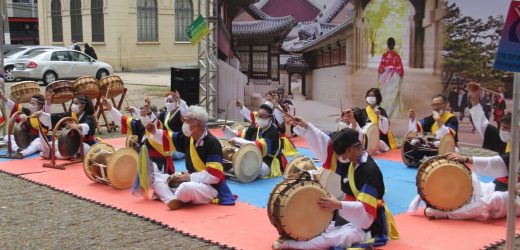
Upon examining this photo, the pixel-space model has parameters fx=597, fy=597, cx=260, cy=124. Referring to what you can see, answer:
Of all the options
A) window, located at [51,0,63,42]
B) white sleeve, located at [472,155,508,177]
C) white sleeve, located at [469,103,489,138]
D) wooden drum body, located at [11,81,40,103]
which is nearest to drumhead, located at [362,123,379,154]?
white sleeve, located at [469,103,489,138]

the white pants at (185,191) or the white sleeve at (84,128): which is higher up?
the white sleeve at (84,128)

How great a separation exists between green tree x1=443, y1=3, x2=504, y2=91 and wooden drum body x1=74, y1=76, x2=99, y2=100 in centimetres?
623

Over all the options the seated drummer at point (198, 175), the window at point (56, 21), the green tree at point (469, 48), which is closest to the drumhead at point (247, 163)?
the seated drummer at point (198, 175)

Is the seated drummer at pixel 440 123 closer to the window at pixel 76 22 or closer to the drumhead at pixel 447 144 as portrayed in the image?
the drumhead at pixel 447 144

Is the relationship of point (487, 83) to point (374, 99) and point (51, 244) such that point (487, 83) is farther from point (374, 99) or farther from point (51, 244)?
point (51, 244)

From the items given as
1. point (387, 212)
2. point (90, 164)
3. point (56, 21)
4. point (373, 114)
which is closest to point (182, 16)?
point (56, 21)

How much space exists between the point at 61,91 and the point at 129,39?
62.3 feet

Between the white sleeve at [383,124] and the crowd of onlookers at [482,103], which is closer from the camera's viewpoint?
the crowd of onlookers at [482,103]

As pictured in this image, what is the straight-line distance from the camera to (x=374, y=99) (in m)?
9.43

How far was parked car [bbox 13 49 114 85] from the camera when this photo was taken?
20266mm

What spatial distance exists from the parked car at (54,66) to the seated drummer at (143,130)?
13140 mm

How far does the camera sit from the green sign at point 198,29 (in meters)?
11.4

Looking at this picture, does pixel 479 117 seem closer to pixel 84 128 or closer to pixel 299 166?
pixel 299 166

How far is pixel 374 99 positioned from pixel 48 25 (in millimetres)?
26394
